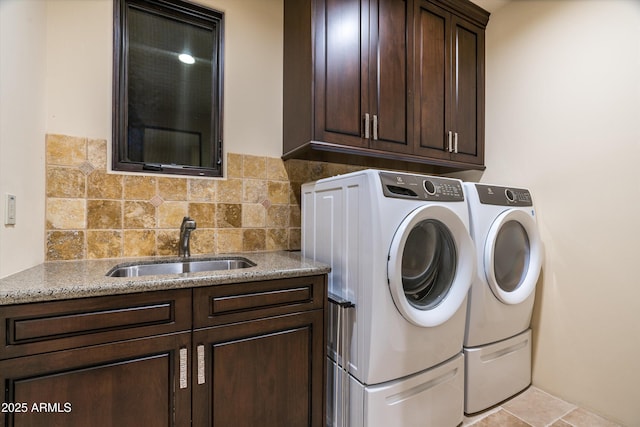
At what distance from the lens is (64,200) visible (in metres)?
1.38

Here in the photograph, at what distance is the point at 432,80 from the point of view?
1.88 m

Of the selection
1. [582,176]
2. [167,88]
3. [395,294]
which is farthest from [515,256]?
[167,88]

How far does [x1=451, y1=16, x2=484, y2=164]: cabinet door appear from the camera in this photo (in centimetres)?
201

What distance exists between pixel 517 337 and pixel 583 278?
51 centimetres

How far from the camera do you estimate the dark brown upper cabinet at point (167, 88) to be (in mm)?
1512

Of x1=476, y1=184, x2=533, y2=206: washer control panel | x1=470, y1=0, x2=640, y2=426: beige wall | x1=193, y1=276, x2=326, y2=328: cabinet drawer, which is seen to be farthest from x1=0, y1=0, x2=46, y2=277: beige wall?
x1=470, y1=0, x2=640, y2=426: beige wall

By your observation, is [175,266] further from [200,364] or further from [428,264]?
[428,264]

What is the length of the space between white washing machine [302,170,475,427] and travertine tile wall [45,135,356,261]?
1.44 feet

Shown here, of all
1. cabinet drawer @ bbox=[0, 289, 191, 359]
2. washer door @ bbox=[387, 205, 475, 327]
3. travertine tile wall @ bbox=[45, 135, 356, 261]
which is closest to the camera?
cabinet drawer @ bbox=[0, 289, 191, 359]

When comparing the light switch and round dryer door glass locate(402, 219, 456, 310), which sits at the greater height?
the light switch

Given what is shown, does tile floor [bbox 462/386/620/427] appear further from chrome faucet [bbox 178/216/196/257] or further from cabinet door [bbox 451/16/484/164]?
chrome faucet [bbox 178/216/196/257]

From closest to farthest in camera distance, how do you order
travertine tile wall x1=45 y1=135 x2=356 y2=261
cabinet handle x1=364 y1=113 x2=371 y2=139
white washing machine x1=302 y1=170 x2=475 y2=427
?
white washing machine x1=302 y1=170 x2=475 y2=427
travertine tile wall x1=45 y1=135 x2=356 y2=261
cabinet handle x1=364 y1=113 x2=371 y2=139

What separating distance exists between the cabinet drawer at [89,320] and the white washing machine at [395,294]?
2.20 feet

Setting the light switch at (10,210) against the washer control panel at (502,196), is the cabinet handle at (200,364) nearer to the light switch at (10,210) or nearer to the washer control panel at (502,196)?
the light switch at (10,210)
